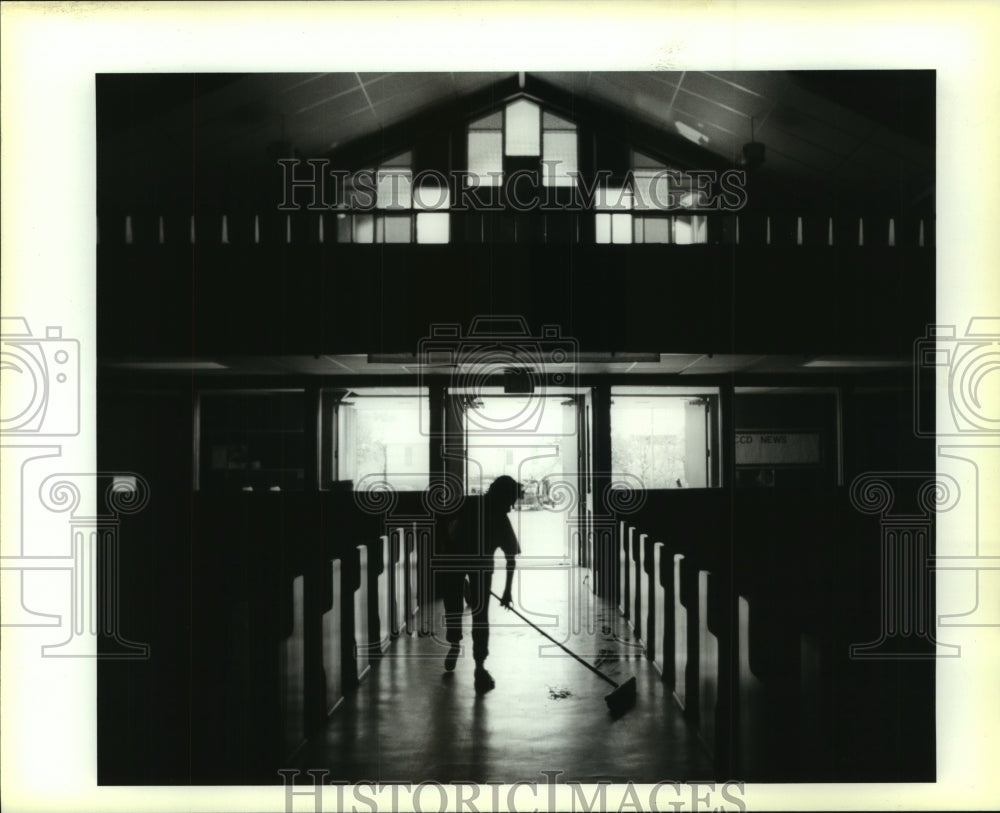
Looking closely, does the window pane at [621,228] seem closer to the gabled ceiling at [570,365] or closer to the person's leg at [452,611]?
the gabled ceiling at [570,365]

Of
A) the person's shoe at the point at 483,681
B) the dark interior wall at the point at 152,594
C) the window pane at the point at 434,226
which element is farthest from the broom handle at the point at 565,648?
the window pane at the point at 434,226

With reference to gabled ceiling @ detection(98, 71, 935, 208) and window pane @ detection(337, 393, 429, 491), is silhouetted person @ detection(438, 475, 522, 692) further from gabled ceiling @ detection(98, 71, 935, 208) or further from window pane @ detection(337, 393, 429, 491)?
gabled ceiling @ detection(98, 71, 935, 208)

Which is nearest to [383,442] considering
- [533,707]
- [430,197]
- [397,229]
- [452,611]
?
[452,611]

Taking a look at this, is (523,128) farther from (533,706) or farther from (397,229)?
(533,706)

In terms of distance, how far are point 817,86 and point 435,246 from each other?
1523 mm

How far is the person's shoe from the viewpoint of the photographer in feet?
10.2

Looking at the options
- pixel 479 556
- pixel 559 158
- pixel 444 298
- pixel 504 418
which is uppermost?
pixel 559 158

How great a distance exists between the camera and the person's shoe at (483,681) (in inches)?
122

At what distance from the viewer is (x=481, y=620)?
3.09 meters

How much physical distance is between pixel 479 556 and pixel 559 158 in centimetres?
150

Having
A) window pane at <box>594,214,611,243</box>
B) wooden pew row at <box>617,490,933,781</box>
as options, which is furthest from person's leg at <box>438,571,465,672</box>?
window pane at <box>594,214,611,243</box>

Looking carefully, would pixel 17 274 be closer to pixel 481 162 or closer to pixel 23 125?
pixel 23 125

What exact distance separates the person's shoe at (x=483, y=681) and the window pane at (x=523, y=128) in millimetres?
1923

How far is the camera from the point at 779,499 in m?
3.11
